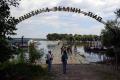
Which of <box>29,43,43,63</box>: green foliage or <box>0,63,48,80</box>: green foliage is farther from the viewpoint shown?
<box>29,43,43,63</box>: green foliage

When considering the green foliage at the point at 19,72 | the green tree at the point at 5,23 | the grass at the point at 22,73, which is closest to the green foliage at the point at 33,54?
the green foliage at the point at 19,72

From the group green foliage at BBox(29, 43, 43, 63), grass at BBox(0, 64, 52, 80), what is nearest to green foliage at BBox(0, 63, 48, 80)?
grass at BBox(0, 64, 52, 80)

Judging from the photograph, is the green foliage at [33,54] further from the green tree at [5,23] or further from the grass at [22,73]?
the green tree at [5,23]

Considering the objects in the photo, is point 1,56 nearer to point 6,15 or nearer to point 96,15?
point 6,15

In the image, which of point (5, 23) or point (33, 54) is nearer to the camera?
point (5, 23)

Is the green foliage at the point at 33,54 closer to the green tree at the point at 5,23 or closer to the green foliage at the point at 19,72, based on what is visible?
the green foliage at the point at 19,72

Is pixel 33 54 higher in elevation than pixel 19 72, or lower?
higher

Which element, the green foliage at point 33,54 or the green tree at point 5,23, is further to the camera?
the green foliage at point 33,54

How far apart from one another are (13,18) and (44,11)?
434 inches

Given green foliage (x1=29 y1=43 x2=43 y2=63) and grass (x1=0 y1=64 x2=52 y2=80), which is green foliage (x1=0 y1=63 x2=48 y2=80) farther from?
green foliage (x1=29 y1=43 x2=43 y2=63)

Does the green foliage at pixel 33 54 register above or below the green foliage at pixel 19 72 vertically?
above

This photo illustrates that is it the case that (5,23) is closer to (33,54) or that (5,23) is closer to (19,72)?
(19,72)

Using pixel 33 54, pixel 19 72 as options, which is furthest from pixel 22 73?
pixel 33 54

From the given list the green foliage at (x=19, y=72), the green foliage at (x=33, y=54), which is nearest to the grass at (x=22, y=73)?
the green foliage at (x=19, y=72)
